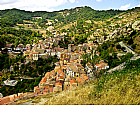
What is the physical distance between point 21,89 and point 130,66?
118 centimetres

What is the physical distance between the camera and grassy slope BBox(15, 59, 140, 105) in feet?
13.1

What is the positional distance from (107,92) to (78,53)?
1.70ft

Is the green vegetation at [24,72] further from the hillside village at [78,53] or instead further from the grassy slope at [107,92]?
the grassy slope at [107,92]

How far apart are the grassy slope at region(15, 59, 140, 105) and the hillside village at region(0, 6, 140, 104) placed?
0.07 metres

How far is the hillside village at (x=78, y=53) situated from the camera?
160 inches

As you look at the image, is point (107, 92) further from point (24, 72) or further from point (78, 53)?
point (24, 72)

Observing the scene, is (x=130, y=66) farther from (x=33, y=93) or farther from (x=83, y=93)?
(x=33, y=93)

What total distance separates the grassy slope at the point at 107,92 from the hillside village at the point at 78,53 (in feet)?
0.23

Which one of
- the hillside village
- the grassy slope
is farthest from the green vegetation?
the grassy slope

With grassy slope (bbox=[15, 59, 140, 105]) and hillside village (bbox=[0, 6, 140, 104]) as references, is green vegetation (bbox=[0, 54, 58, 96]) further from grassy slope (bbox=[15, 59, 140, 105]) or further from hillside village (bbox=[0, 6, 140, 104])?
grassy slope (bbox=[15, 59, 140, 105])

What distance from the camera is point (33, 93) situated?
13.6ft

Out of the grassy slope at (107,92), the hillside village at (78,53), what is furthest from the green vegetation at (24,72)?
the grassy slope at (107,92)

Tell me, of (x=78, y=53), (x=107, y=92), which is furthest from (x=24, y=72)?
(x=107, y=92)
